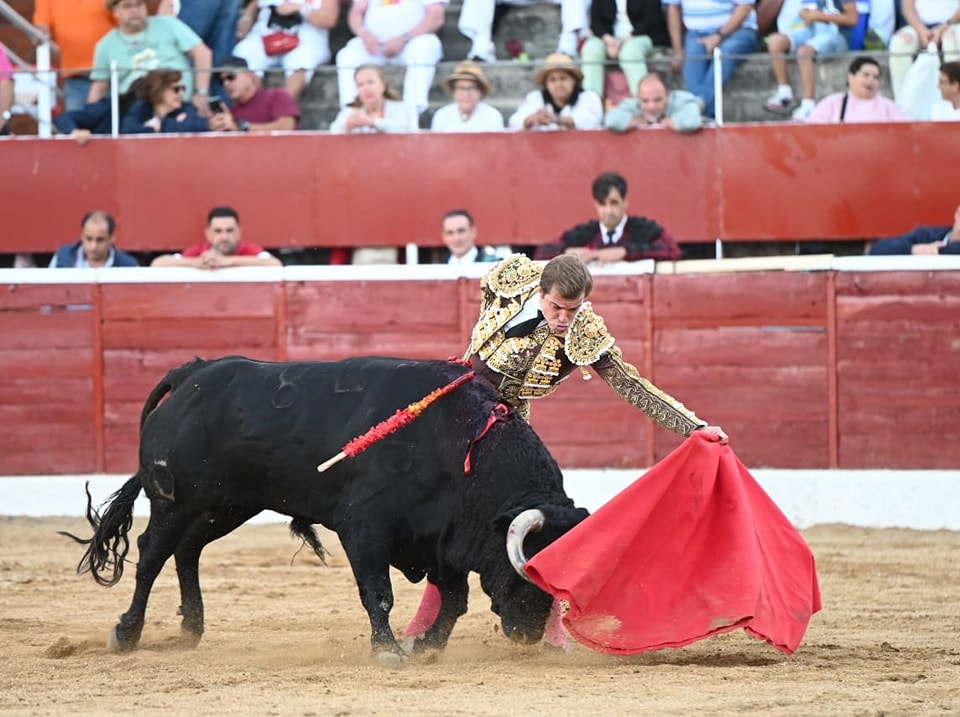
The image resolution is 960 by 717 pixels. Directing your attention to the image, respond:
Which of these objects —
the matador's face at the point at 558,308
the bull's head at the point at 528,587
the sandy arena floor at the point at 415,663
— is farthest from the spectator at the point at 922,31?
the bull's head at the point at 528,587

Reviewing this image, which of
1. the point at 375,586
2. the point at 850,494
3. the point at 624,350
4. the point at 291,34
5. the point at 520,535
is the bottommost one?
the point at 850,494

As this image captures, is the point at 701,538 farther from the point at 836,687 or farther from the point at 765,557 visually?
the point at 836,687

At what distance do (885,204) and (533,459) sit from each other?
452 centimetres

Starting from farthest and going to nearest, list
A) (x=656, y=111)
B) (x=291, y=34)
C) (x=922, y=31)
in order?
1. (x=291, y=34)
2. (x=922, y=31)
3. (x=656, y=111)

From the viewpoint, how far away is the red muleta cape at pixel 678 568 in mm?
4027

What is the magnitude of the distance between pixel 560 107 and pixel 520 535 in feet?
14.9

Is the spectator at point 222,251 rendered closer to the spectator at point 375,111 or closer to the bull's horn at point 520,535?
the spectator at point 375,111

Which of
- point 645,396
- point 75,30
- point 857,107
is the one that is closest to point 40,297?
point 75,30

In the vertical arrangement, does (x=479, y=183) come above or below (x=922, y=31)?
below

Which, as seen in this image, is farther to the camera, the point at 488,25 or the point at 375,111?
the point at 488,25

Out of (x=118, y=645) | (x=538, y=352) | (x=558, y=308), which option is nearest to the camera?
(x=558, y=308)

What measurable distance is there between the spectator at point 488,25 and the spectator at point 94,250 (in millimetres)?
2211

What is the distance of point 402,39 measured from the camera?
27.8 ft

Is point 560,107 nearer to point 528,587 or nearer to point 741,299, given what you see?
point 741,299
